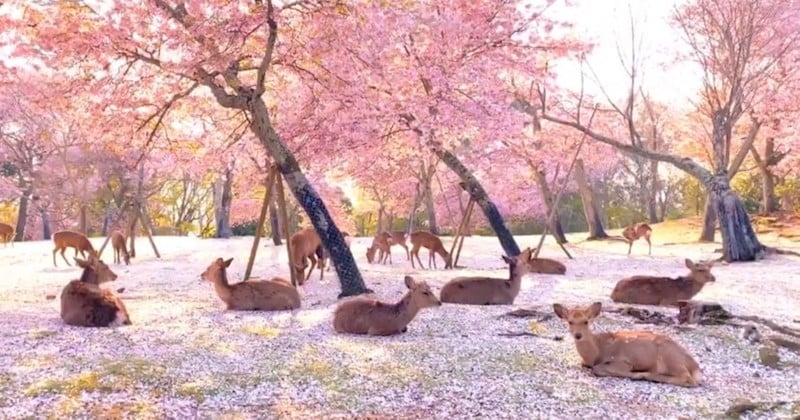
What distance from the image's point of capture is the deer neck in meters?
4.79

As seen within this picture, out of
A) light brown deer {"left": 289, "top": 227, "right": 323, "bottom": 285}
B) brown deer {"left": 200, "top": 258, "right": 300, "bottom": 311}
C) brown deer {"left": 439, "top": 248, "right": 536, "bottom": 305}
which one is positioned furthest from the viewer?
A: light brown deer {"left": 289, "top": 227, "right": 323, "bottom": 285}

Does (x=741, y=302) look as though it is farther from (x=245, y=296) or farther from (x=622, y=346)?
(x=245, y=296)

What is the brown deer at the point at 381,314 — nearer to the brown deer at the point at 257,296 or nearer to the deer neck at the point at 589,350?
the brown deer at the point at 257,296

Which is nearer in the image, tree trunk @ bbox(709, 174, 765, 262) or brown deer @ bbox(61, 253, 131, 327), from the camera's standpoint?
brown deer @ bbox(61, 253, 131, 327)

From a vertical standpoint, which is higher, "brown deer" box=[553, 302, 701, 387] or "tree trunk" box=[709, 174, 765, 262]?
"tree trunk" box=[709, 174, 765, 262]

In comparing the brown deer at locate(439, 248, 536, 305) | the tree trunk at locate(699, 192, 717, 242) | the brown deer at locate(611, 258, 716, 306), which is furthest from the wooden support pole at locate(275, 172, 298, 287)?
the tree trunk at locate(699, 192, 717, 242)

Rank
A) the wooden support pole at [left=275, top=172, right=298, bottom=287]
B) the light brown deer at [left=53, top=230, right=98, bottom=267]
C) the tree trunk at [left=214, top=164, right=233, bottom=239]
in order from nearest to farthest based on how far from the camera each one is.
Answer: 1. the wooden support pole at [left=275, top=172, right=298, bottom=287]
2. the light brown deer at [left=53, top=230, right=98, bottom=267]
3. the tree trunk at [left=214, top=164, right=233, bottom=239]

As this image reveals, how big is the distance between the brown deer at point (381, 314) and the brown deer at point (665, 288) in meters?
2.64

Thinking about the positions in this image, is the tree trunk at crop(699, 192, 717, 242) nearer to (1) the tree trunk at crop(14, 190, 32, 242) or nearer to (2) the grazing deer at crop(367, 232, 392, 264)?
(2) the grazing deer at crop(367, 232, 392, 264)

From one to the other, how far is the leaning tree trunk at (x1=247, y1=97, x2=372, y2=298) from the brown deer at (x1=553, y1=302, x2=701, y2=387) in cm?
415

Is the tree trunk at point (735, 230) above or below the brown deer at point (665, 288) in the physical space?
above

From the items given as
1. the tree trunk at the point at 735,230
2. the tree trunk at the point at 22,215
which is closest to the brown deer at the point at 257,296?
the tree trunk at the point at 735,230

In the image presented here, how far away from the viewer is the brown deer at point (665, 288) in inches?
299

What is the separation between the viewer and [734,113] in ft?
47.8
